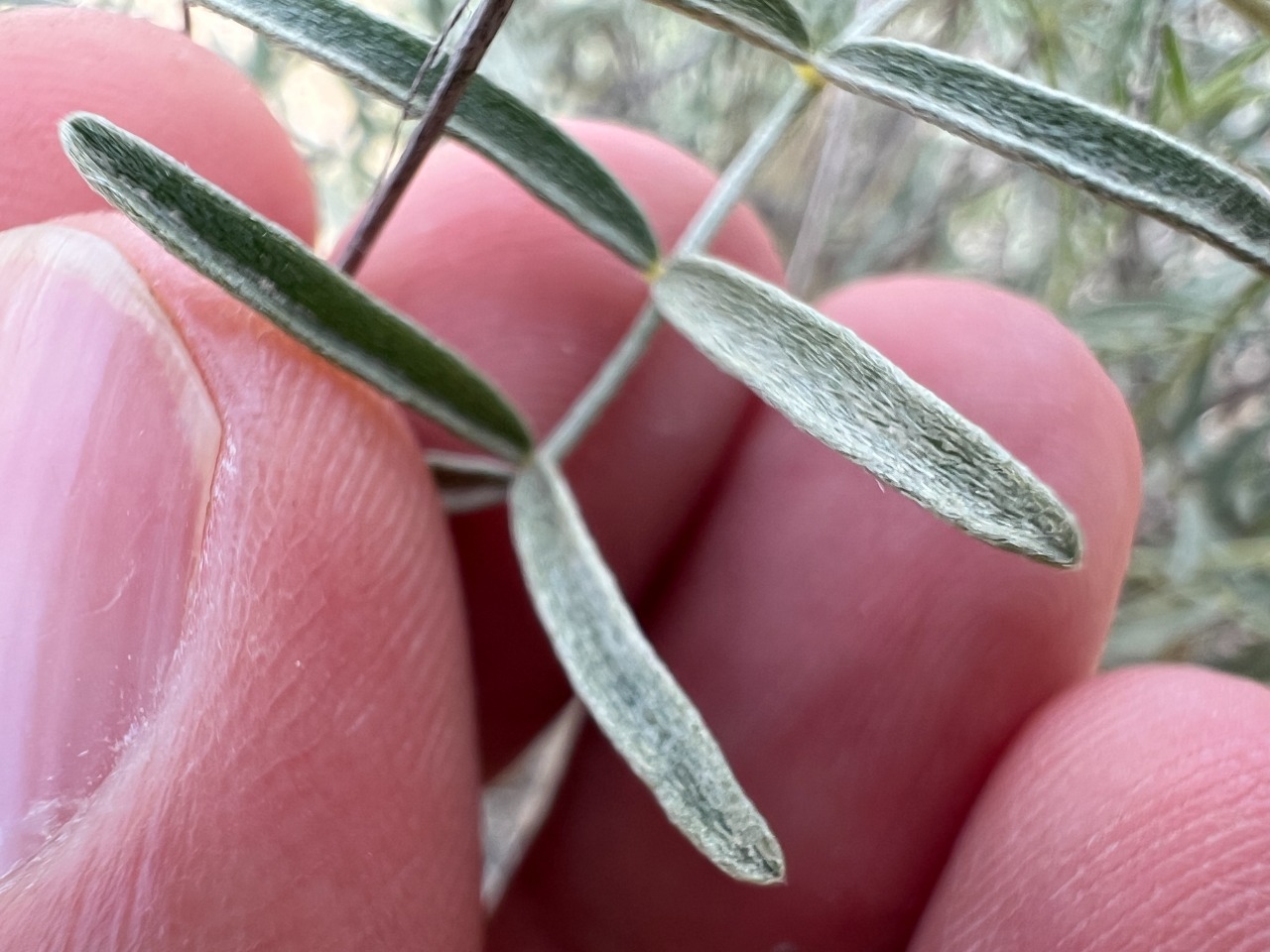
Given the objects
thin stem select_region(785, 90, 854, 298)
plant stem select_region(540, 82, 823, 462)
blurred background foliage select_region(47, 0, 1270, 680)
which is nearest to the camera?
plant stem select_region(540, 82, 823, 462)

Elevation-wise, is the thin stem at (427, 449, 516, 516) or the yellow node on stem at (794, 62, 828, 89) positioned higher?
the yellow node on stem at (794, 62, 828, 89)

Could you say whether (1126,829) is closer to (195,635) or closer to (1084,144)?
(1084,144)

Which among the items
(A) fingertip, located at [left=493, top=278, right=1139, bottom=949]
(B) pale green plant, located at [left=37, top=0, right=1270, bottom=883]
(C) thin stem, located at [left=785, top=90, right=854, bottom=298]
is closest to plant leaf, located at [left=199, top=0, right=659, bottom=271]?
(B) pale green plant, located at [left=37, top=0, right=1270, bottom=883]

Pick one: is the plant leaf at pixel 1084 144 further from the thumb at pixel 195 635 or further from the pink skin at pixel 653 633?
the thumb at pixel 195 635

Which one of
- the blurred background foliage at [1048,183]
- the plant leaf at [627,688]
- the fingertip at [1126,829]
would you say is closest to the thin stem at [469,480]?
the plant leaf at [627,688]

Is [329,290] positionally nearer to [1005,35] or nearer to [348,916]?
[348,916]

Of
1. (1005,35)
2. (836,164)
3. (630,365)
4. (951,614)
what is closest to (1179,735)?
(951,614)

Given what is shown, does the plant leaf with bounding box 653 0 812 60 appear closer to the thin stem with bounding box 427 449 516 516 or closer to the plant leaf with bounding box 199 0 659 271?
the plant leaf with bounding box 199 0 659 271
